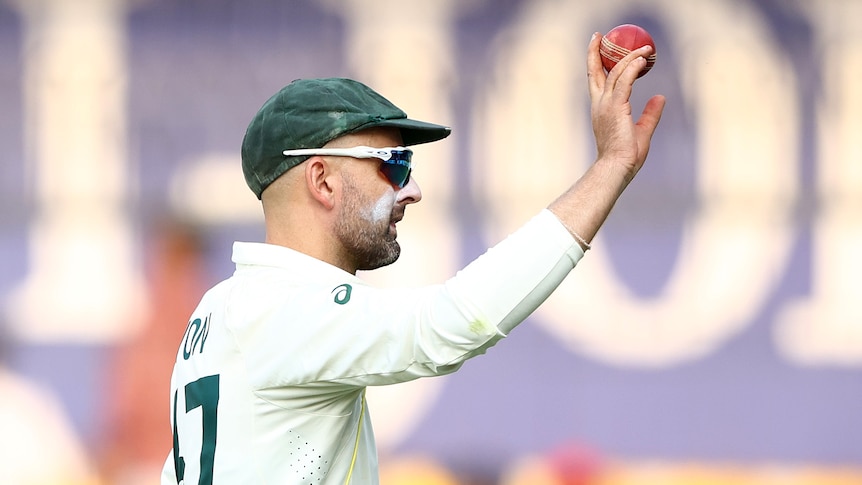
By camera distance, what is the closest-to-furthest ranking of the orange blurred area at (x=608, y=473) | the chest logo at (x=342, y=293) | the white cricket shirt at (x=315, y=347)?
the white cricket shirt at (x=315, y=347), the chest logo at (x=342, y=293), the orange blurred area at (x=608, y=473)

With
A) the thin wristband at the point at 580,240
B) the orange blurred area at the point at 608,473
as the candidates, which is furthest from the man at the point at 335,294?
the orange blurred area at the point at 608,473

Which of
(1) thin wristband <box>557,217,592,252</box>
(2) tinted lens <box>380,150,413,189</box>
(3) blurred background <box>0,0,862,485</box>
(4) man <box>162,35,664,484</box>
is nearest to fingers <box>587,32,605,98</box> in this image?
(4) man <box>162,35,664,484</box>

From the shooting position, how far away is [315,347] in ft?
6.65

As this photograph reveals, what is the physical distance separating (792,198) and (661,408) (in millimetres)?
1113

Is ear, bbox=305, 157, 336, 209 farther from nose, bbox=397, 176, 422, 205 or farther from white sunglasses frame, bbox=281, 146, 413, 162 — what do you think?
nose, bbox=397, 176, 422, 205

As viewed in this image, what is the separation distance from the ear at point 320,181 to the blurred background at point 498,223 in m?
3.42

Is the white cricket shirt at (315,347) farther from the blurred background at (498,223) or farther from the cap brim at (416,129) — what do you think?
the blurred background at (498,223)

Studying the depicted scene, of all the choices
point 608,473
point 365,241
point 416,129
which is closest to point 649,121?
point 416,129

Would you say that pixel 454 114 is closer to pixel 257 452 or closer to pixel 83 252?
pixel 83 252

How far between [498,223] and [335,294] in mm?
3713

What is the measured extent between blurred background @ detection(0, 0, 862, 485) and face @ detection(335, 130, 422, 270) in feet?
11.1

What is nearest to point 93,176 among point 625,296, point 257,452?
point 625,296

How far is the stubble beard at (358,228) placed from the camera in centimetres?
230

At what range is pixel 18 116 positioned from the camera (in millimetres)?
5914
